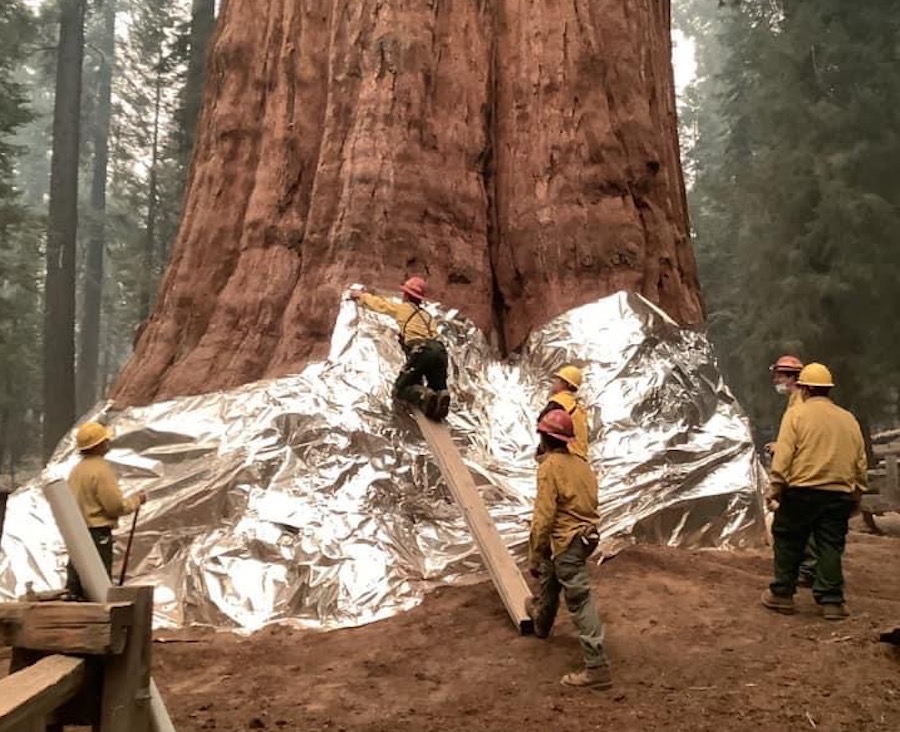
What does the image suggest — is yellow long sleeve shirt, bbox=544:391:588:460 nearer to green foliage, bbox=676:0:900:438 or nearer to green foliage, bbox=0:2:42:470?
green foliage, bbox=676:0:900:438

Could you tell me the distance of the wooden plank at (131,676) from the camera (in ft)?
7.84

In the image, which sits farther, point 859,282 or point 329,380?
point 859,282

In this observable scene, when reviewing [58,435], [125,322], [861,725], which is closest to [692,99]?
[125,322]

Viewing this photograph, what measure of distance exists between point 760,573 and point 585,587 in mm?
2325

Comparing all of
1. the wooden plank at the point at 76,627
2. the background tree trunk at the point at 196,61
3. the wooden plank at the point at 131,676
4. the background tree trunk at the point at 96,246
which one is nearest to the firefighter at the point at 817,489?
the wooden plank at the point at 131,676

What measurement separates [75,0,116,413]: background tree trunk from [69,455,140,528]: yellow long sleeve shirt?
25.8 metres

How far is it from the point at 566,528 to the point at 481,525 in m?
1.26

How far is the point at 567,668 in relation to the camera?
4.60 meters

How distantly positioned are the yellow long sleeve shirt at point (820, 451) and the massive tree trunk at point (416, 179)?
323 cm

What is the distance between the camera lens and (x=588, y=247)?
855cm

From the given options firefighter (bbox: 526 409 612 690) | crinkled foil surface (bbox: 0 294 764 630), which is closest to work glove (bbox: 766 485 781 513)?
crinkled foil surface (bbox: 0 294 764 630)

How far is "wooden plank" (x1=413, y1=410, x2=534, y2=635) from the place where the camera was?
5246mm

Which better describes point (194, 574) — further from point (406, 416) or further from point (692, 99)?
point (692, 99)

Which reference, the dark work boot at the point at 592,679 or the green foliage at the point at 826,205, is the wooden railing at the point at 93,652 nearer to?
the dark work boot at the point at 592,679
